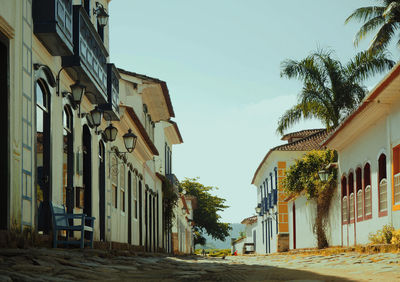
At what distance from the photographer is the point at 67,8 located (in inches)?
452

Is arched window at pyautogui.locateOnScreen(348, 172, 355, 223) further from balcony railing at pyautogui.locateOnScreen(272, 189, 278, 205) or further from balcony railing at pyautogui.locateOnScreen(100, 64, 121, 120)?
balcony railing at pyautogui.locateOnScreen(272, 189, 278, 205)

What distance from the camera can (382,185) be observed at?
17625 millimetres

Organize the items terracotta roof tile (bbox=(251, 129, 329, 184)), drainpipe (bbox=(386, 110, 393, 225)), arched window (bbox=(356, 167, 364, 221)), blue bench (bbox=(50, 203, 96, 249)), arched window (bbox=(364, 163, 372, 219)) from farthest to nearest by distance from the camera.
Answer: terracotta roof tile (bbox=(251, 129, 329, 184))
arched window (bbox=(356, 167, 364, 221))
arched window (bbox=(364, 163, 372, 219))
drainpipe (bbox=(386, 110, 393, 225))
blue bench (bbox=(50, 203, 96, 249))

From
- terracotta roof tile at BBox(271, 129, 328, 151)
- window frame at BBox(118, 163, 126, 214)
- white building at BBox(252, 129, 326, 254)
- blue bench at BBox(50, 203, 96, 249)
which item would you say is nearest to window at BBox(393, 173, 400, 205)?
window frame at BBox(118, 163, 126, 214)

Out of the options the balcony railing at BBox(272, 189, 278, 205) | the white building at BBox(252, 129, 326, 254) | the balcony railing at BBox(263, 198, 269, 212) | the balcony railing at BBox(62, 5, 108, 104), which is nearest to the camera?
the balcony railing at BBox(62, 5, 108, 104)

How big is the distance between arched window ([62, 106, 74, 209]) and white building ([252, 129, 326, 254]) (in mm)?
24781

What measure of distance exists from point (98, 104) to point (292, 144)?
2722 centimetres

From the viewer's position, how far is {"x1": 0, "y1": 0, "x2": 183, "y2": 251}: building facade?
31.0 feet

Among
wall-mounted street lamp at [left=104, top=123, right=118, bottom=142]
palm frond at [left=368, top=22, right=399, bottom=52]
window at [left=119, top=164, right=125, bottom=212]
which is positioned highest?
palm frond at [left=368, top=22, right=399, bottom=52]

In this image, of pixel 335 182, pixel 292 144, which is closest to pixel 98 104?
pixel 335 182

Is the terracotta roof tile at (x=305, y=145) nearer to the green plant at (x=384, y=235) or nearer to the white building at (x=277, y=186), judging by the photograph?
the white building at (x=277, y=186)

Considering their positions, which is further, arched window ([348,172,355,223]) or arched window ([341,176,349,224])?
arched window ([341,176,349,224])

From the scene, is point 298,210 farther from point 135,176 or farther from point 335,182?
point 135,176

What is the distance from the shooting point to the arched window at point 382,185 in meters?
17.5
